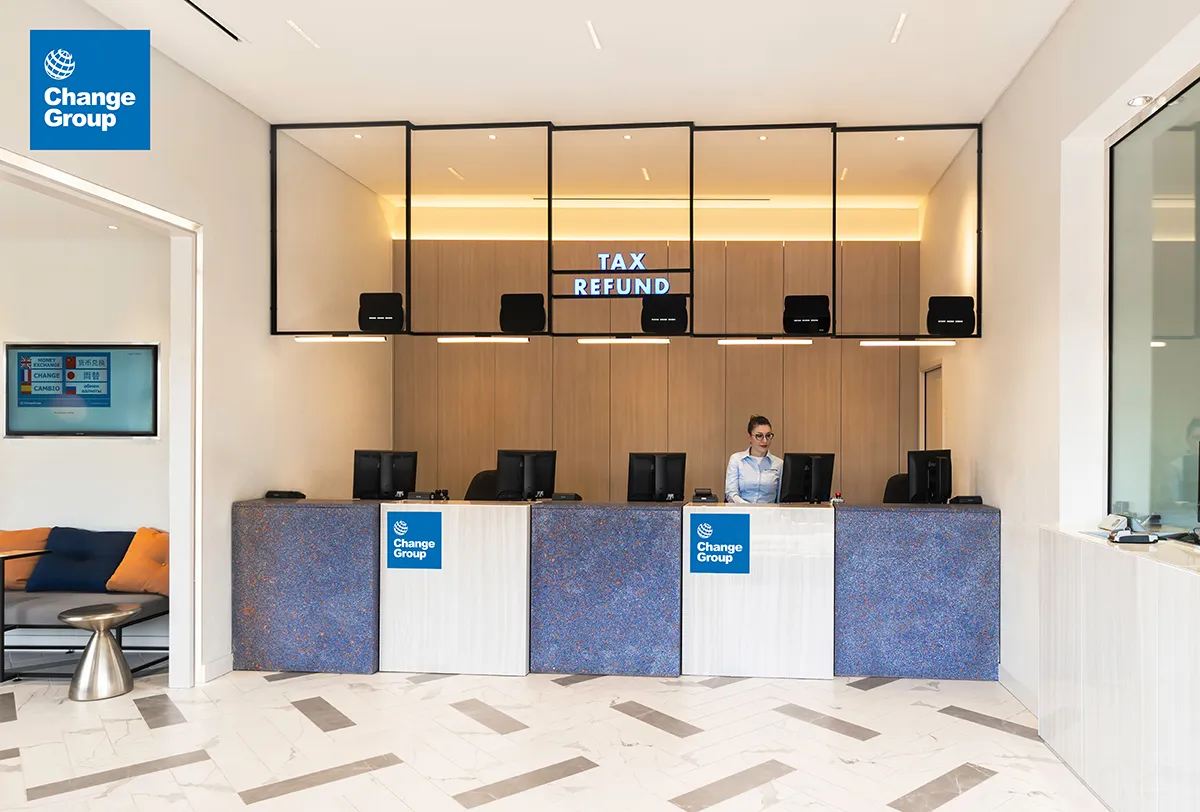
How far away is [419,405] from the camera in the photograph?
31.3ft

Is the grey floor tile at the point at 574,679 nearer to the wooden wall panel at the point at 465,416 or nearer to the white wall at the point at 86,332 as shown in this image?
the white wall at the point at 86,332

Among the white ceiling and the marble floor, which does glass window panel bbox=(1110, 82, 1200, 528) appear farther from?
the marble floor

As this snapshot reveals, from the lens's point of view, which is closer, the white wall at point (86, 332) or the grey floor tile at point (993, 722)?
the grey floor tile at point (993, 722)

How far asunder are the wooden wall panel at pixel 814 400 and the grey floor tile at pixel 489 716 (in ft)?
16.3

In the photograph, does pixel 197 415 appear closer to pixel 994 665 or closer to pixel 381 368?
pixel 381 368

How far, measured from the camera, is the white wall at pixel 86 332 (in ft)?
22.9

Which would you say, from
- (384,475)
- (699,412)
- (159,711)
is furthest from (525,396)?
(159,711)

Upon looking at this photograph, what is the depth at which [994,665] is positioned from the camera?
5.78 metres

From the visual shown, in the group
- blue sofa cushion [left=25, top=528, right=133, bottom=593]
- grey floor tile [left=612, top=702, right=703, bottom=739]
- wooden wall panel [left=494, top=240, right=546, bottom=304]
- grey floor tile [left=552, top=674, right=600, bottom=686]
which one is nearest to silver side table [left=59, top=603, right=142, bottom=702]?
blue sofa cushion [left=25, top=528, right=133, bottom=593]

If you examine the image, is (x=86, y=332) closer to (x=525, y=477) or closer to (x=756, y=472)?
(x=525, y=477)

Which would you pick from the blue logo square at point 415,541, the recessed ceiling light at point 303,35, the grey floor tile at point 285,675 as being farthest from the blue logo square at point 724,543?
the recessed ceiling light at point 303,35

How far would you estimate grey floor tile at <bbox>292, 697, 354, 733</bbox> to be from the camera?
4.97 m

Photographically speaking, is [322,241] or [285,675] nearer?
[285,675]

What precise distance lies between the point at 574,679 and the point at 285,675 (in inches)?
80.8
